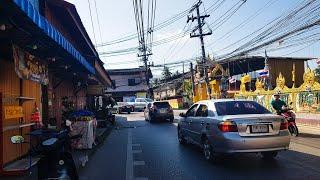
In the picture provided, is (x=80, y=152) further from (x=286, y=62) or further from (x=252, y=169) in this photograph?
(x=286, y=62)

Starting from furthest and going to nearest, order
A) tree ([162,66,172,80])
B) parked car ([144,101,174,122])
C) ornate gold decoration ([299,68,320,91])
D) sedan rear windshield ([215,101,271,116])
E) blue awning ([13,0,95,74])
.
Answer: tree ([162,66,172,80]) < parked car ([144,101,174,122]) < ornate gold decoration ([299,68,320,91]) < sedan rear windshield ([215,101,271,116]) < blue awning ([13,0,95,74])

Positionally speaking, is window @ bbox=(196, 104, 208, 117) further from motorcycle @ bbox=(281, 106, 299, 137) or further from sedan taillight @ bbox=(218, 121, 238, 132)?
motorcycle @ bbox=(281, 106, 299, 137)

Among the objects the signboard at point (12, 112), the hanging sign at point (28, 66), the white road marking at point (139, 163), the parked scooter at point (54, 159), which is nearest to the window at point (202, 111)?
the white road marking at point (139, 163)

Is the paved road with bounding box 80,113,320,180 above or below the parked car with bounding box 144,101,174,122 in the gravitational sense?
below

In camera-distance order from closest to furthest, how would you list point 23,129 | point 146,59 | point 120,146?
point 23,129 < point 120,146 < point 146,59

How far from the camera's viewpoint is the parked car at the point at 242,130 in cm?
934

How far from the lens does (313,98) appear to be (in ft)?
73.5

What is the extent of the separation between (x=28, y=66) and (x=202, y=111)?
469 cm

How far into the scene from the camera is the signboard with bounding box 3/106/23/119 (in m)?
9.32

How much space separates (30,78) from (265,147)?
5797 millimetres

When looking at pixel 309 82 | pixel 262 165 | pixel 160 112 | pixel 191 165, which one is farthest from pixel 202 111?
pixel 160 112

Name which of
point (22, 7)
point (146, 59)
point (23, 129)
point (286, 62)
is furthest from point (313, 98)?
point (146, 59)

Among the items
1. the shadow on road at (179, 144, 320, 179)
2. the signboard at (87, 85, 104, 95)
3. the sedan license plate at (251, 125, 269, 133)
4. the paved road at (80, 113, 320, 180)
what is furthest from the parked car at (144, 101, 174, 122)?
the sedan license plate at (251, 125, 269, 133)

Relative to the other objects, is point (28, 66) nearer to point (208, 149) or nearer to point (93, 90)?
point (208, 149)
